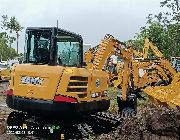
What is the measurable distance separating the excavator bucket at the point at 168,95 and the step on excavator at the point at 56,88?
9.46 ft

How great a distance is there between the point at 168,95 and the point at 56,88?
5.75 m

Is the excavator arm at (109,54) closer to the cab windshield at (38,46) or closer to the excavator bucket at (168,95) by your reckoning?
the cab windshield at (38,46)

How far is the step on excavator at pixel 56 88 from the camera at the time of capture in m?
10.2

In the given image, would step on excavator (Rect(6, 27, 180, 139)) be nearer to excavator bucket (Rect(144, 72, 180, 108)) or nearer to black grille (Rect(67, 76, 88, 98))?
black grille (Rect(67, 76, 88, 98))

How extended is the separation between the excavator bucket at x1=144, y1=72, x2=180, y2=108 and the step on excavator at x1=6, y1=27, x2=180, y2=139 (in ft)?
9.46

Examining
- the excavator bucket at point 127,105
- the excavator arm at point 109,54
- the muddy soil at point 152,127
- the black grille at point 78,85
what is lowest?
the excavator bucket at point 127,105

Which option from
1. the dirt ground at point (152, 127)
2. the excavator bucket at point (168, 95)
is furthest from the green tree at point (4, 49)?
the dirt ground at point (152, 127)

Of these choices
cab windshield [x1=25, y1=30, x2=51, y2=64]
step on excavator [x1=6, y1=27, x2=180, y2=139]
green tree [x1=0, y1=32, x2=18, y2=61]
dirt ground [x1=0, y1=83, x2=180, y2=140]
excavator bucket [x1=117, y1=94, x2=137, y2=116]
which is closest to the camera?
dirt ground [x1=0, y1=83, x2=180, y2=140]

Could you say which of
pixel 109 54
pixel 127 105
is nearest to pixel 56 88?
pixel 109 54

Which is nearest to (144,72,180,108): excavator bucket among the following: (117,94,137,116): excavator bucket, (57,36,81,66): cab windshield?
(117,94,137,116): excavator bucket

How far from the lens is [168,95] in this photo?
1477cm

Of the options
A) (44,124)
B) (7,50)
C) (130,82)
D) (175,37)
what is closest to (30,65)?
(44,124)

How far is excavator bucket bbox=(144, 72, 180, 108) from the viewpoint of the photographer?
1421 centimetres

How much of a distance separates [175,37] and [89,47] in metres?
29.9
